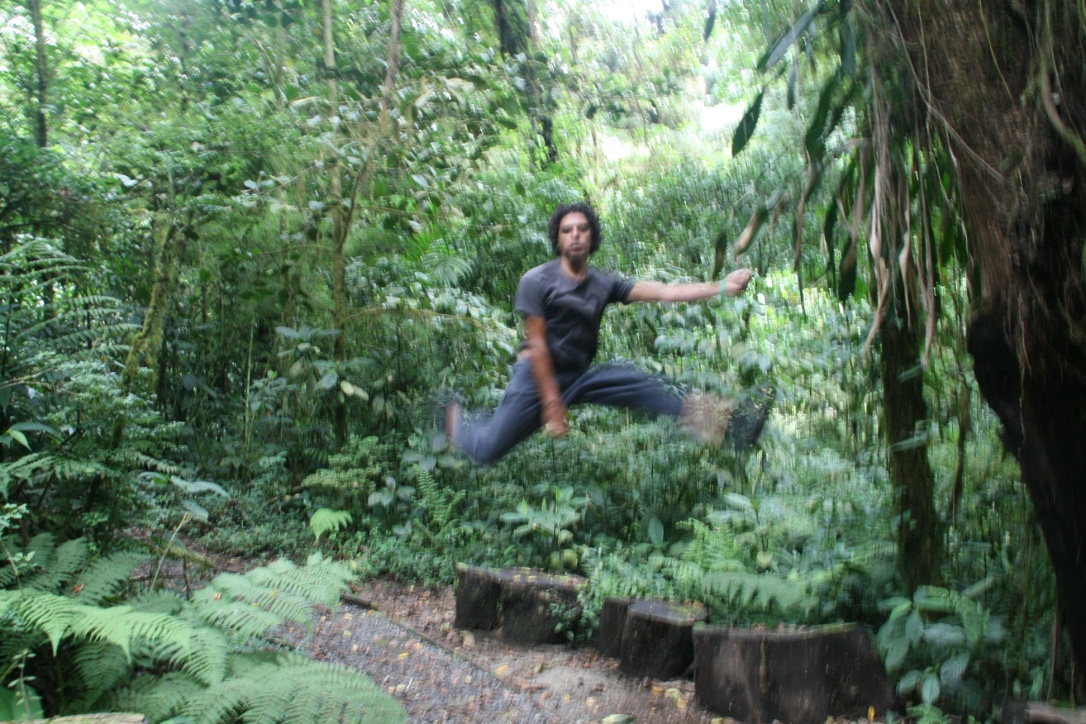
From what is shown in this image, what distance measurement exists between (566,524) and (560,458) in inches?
27.5

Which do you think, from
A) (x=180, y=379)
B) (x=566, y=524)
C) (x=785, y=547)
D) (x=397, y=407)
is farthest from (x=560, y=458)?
(x=180, y=379)

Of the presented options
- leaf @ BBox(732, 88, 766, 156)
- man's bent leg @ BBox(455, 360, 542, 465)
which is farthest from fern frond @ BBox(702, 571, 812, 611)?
leaf @ BBox(732, 88, 766, 156)

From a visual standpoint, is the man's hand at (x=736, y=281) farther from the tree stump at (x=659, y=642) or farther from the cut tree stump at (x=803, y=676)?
the tree stump at (x=659, y=642)

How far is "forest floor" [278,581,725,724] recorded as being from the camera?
3.63m

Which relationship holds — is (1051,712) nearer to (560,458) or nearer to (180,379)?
(560,458)

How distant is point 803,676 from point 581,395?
1622 millimetres

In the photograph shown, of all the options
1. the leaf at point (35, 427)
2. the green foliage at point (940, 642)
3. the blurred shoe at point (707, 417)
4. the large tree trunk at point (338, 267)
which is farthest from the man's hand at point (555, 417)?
the large tree trunk at point (338, 267)

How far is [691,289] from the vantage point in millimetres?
3871

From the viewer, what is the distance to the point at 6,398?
130 inches

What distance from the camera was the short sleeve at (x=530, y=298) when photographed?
13.1ft

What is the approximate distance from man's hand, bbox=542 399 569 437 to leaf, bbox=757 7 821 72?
1.72 m

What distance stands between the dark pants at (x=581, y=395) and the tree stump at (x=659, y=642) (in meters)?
0.98

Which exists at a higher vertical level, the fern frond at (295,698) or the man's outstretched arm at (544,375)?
the man's outstretched arm at (544,375)

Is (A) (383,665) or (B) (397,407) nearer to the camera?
(A) (383,665)
